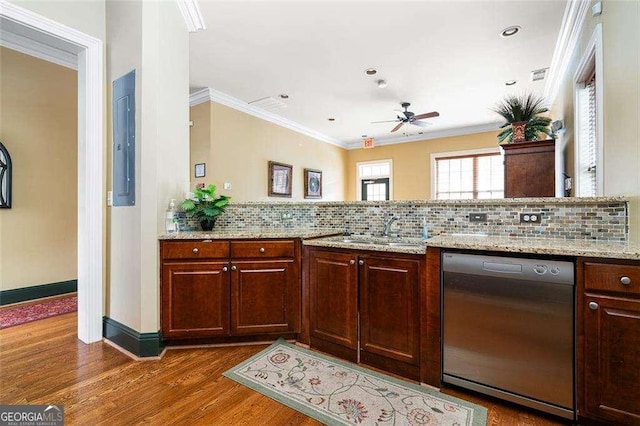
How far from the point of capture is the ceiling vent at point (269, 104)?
5156mm

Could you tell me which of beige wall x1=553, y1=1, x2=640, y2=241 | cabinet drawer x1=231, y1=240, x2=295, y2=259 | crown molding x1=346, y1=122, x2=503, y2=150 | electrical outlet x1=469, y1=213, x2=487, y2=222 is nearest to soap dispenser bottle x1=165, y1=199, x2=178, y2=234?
cabinet drawer x1=231, y1=240, x2=295, y2=259

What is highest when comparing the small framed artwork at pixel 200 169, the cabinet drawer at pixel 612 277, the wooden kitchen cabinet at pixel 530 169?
the small framed artwork at pixel 200 169

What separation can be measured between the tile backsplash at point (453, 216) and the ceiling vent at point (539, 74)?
3.27m

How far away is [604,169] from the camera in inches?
86.2

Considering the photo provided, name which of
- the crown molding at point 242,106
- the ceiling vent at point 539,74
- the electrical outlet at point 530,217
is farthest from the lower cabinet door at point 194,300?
the ceiling vent at point 539,74

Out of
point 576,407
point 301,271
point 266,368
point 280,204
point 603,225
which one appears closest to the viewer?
point 576,407

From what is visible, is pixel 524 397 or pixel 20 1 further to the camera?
pixel 20 1

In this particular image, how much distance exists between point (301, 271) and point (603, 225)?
2.06 metres

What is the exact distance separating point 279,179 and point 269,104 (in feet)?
4.91

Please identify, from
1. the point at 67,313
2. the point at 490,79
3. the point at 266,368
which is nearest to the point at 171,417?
the point at 266,368

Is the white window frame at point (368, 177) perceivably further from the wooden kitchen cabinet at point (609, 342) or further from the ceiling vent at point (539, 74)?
the wooden kitchen cabinet at point (609, 342)

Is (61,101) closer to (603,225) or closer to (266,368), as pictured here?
(266,368)

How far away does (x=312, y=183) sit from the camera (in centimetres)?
714

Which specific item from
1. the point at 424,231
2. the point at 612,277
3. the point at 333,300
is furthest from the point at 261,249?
the point at 612,277
